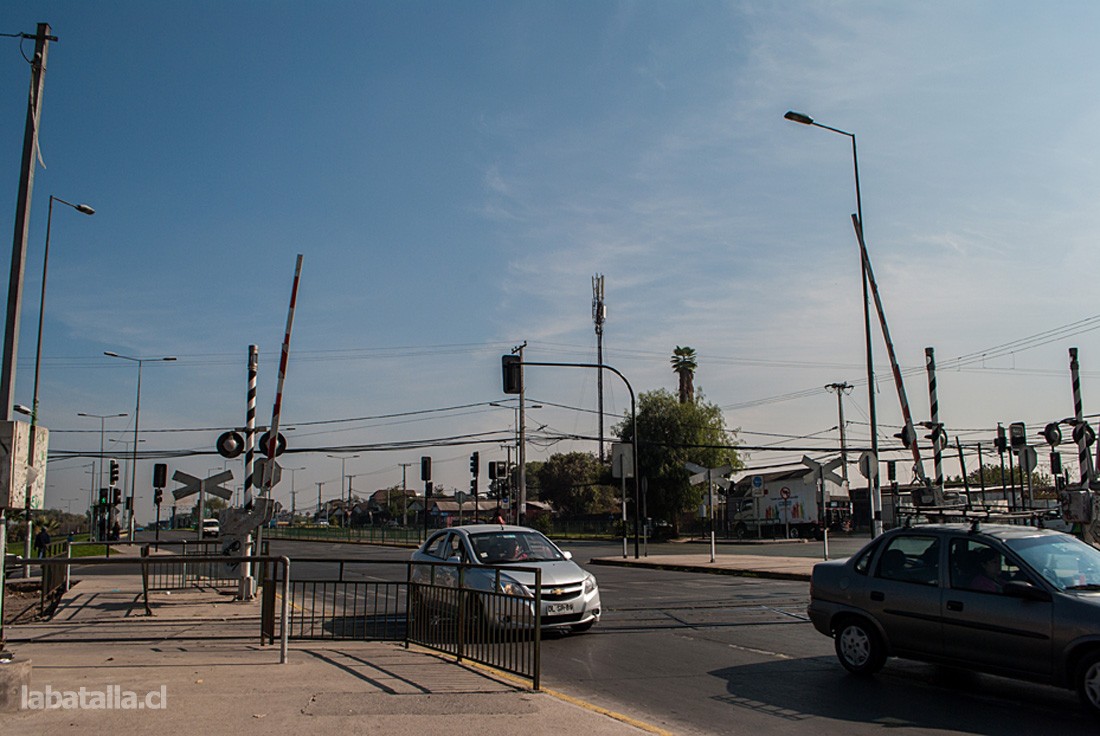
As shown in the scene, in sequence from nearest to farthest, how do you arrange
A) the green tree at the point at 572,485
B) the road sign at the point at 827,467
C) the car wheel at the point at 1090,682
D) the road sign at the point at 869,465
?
the car wheel at the point at 1090,682
the road sign at the point at 869,465
the road sign at the point at 827,467
the green tree at the point at 572,485

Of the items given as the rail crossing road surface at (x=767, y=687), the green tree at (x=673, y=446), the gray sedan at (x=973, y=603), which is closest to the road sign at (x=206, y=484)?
the rail crossing road surface at (x=767, y=687)

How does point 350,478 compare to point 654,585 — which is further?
point 350,478

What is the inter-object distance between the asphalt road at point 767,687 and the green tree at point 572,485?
97.3m

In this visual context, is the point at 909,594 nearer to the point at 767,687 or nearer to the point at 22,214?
the point at 767,687

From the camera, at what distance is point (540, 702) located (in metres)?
7.35

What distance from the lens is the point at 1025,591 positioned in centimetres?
755

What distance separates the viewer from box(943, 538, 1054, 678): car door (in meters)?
7.45

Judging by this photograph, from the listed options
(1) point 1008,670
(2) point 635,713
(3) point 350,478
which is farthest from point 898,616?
(3) point 350,478

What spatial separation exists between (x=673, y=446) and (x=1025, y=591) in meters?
55.2

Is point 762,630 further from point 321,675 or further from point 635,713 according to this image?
point 321,675

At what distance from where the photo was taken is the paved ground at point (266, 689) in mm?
6445

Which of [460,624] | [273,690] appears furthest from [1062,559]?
[273,690]

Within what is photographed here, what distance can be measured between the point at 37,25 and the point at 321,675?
7.00 metres

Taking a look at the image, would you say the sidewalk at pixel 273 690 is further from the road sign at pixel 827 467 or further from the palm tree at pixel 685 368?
the palm tree at pixel 685 368
